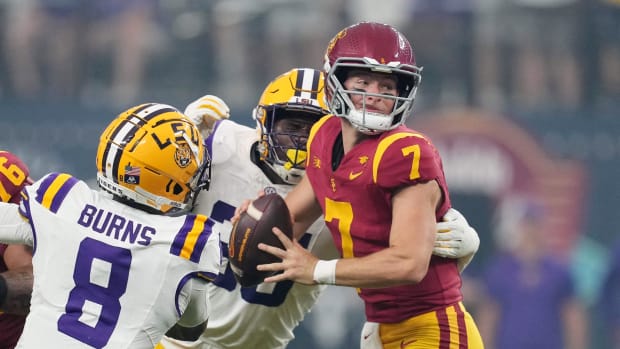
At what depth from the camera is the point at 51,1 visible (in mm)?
8852

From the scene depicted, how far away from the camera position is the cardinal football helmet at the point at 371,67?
3652 millimetres

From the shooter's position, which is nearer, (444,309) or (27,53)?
(444,309)

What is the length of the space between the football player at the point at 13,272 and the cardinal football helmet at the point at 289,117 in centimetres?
91

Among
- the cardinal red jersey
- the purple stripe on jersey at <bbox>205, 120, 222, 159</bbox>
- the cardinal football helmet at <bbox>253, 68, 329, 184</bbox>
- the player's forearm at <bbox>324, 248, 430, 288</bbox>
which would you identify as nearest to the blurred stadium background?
the purple stripe on jersey at <bbox>205, 120, 222, 159</bbox>

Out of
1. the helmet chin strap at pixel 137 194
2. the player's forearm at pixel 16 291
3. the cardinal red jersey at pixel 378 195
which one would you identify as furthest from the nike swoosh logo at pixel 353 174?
the player's forearm at pixel 16 291

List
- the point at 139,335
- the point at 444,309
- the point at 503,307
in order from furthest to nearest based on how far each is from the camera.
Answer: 1. the point at 503,307
2. the point at 444,309
3. the point at 139,335

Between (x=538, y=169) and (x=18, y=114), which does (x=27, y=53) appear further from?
(x=538, y=169)

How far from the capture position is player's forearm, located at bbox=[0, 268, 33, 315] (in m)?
3.78

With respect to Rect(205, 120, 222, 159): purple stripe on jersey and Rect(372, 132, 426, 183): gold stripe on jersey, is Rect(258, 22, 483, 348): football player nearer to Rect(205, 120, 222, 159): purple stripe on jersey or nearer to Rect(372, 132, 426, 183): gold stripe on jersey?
Rect(372, 132, 426, 183): gold stripe on jersey

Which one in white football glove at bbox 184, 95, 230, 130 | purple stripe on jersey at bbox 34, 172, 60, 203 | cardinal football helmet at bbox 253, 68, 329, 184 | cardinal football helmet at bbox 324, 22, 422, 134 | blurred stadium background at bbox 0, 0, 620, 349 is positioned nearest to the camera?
purple stripe on jersey at bbox 34, 172, 60, 203

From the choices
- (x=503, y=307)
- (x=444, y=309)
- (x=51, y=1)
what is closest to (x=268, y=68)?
(x=51, y=1)

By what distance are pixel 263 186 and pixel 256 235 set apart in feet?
2.81

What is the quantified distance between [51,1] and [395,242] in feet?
19.8

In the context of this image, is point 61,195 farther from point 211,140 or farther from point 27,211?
point 211,140
